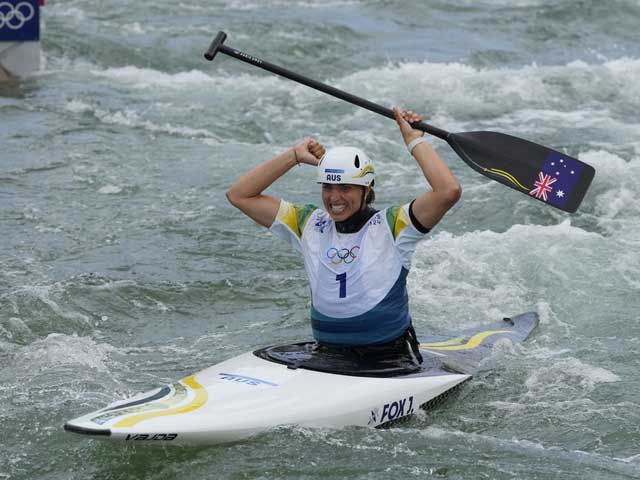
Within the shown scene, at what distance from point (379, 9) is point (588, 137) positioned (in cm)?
769

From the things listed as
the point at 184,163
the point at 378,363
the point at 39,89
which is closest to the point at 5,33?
the point at 39,89

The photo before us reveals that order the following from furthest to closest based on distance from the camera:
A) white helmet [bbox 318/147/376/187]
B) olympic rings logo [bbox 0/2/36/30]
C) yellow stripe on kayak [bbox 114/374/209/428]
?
1. olympic rings logo [bbox 0/2/36/30]
2. white helmet [bbox 318/147/376/187]
3. yellow stripe on kayak [bbox 114/374/209/428]

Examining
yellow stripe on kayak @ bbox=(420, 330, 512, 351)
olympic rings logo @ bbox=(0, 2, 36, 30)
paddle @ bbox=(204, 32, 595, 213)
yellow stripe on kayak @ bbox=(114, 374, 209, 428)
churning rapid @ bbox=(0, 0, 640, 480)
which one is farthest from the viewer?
olympic rings logo @ bbox=(0, 2, 36, 30)

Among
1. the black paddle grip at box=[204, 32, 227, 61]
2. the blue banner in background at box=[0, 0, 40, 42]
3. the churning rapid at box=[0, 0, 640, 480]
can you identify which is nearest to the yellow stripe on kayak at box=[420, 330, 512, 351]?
the churning rapid at box=[0, 0, 640, 480]

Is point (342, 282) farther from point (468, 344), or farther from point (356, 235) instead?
point (468, 344)

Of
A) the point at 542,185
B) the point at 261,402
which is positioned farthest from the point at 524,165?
the point at 261,402

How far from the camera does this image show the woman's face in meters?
5.58

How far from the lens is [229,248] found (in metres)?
9.34

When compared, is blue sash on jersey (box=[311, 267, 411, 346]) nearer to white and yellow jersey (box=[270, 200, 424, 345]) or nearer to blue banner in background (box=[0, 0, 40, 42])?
white and yellow jersey (box=[270, 200, 424, 345])

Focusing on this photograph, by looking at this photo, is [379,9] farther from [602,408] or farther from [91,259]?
[602,408]

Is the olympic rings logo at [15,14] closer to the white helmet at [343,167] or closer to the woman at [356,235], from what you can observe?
the woman at [356,235]

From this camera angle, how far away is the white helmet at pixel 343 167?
5.50 meters

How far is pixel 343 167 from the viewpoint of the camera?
550cm

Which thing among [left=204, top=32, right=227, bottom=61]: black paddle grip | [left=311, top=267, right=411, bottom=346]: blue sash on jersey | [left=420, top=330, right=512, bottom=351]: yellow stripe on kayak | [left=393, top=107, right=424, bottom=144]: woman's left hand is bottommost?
[left=420, top=330, right=512, bottom=351]: yellow stripe on kayak
